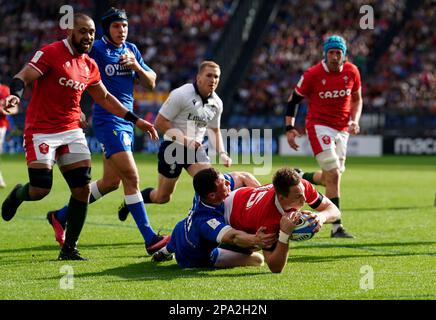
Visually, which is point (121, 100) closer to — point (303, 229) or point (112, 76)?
point (112, 76)

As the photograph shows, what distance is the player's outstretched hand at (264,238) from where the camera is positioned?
303 inches

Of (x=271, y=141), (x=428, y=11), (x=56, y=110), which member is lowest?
(x=271, y=141)

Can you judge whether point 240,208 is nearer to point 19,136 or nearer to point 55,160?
point 55,160

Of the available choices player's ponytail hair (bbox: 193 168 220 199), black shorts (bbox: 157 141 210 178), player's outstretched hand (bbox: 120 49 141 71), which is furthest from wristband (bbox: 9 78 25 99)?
black shorts (bbox: 157 141 210 178)

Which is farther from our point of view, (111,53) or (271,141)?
(271,141)

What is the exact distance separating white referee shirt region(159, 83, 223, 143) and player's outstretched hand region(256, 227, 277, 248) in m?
3.31

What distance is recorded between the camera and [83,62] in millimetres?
8812

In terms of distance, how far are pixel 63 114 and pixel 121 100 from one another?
1.22 meters

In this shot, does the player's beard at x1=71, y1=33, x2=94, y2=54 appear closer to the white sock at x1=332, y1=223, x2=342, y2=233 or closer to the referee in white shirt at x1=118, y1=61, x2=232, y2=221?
the referee in white shirt at x1=118, y1=61, x2=232, y2=221

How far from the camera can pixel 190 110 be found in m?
10.8

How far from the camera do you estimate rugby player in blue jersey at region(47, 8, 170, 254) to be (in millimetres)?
9523

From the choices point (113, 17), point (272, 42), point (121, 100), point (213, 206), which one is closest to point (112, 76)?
point (121, 100)

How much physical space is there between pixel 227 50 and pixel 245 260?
86.6ft
